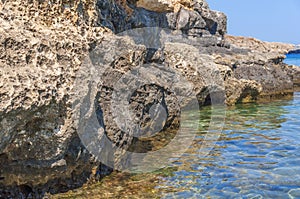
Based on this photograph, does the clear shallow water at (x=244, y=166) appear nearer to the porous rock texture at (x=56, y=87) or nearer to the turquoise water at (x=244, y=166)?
the turquoise water at (x=244, y=166)

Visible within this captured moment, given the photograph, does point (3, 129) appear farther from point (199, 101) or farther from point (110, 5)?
point (199, 101)

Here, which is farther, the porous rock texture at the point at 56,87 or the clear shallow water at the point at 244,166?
the clear shallow water at the point at 244,166

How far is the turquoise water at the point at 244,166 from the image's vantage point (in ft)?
16.8

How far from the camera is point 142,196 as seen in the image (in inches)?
194

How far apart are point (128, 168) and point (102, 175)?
0.62m

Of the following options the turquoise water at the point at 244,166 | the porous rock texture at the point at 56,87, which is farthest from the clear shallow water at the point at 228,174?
the porous rock texture at the point at 56,87

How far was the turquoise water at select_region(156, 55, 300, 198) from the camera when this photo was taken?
5.12 metres

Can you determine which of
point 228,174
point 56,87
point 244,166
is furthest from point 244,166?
point 56,87

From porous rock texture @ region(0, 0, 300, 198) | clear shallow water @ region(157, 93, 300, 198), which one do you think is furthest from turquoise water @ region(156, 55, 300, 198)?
porous rock texture @ region(0, 0, 300, 198)

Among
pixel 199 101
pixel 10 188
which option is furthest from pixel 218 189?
pixel 199 101

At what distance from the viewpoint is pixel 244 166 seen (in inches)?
246

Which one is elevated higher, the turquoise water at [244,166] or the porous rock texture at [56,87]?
the porous rock texture at [56,87]

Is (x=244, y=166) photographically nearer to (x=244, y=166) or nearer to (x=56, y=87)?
(x=244, y=166)

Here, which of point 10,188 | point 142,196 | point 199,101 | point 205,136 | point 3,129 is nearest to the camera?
point 3,129
